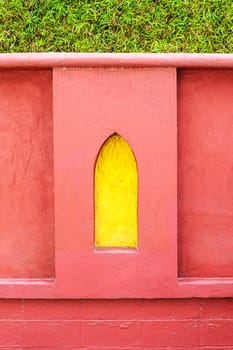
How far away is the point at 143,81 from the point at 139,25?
1.48m

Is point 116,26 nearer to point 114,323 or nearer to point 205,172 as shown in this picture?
point 205,172

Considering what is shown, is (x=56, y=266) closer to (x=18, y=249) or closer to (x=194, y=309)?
(x=18, y=249)

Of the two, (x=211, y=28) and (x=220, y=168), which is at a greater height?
(x=211, y=28)

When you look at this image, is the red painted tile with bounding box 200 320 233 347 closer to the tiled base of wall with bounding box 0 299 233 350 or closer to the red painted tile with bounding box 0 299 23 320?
the tiled base of wall with bounding box 0 299 233 350

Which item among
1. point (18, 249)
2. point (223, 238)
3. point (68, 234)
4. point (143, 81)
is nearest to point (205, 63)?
point (143, 81)

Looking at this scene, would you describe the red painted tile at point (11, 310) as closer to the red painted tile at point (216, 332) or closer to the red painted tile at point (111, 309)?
the red painted tile at point (111, 309)

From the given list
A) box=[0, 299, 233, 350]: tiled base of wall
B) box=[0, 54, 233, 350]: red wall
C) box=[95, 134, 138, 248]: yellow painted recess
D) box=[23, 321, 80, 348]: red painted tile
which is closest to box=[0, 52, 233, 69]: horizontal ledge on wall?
box=[0, 54, 233, 350]: red wall

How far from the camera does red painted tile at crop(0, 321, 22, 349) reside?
10.6 ft

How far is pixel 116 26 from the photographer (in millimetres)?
4445

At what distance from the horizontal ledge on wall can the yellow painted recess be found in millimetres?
405

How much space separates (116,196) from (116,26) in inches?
68.5

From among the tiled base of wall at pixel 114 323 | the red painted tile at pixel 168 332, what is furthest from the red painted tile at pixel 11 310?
the red painted tile at pixel 168 332

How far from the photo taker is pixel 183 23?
4461 mm

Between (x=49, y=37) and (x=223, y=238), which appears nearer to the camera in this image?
(x=223, y=238)
